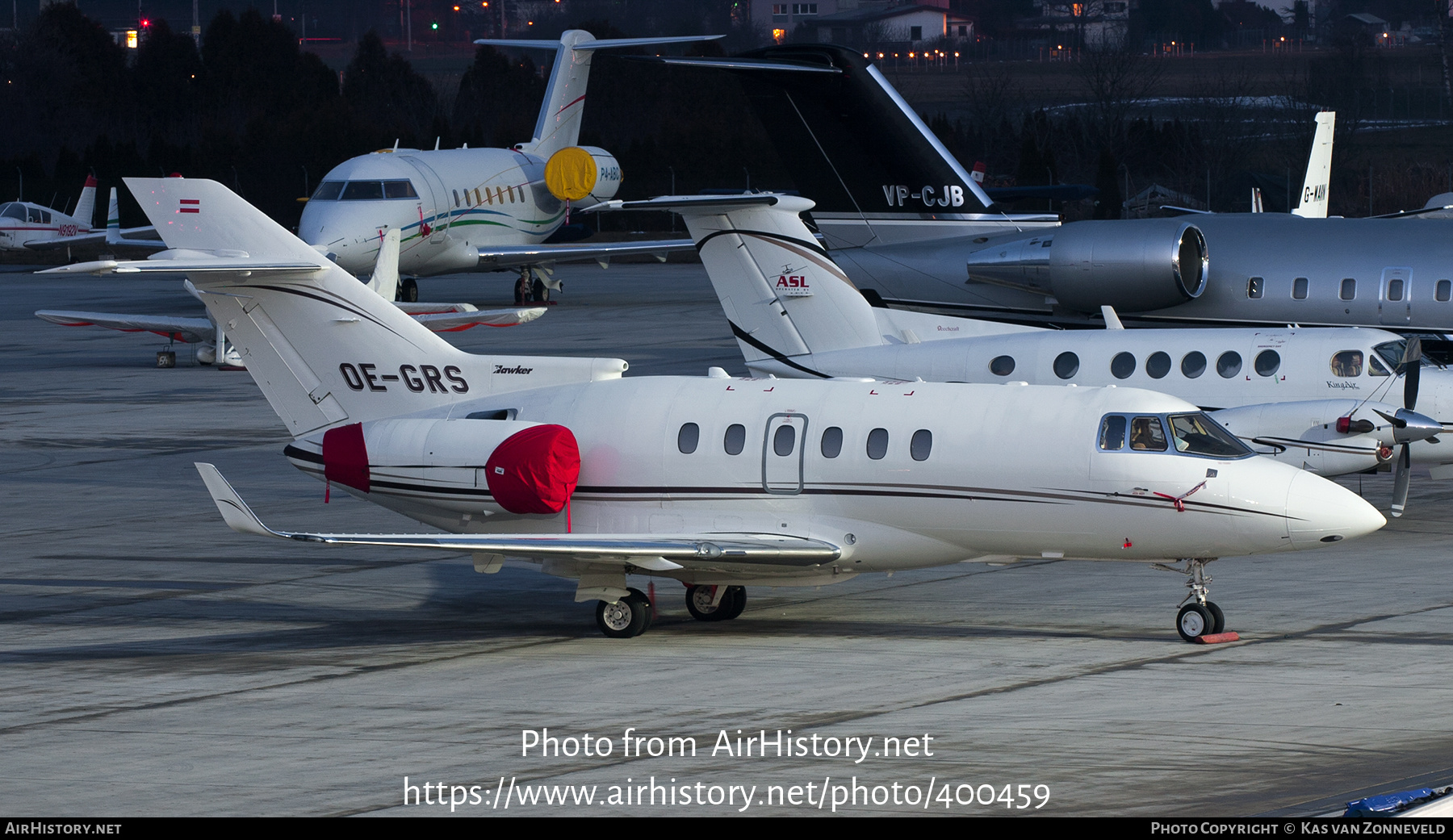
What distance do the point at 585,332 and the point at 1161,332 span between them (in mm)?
25670

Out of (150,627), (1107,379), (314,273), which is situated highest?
(314,273)

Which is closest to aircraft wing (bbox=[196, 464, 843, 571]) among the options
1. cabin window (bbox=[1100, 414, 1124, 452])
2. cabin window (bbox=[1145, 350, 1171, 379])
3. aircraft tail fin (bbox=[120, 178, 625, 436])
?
aircraft tail fin (bbox=[120, 178, 625, 436])

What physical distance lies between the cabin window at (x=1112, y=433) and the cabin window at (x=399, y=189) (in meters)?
37.2

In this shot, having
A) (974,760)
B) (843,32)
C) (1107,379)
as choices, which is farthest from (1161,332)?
(843,32)

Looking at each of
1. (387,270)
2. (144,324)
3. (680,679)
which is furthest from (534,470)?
(144,324)

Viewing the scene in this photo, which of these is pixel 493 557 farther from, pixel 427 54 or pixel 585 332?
pixel 427 54

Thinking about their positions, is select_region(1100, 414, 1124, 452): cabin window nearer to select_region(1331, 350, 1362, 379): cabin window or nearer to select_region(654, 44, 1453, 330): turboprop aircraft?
select_region(1331, 350, 1362, 379): cabin window

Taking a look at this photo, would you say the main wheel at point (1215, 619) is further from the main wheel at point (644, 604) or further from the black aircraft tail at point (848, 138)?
the black aircraft tail at point (848, 138)

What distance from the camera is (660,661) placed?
15938 mm

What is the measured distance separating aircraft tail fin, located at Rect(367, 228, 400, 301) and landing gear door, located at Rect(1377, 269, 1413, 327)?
18.8 meters

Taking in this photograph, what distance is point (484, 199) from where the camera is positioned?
53625mm

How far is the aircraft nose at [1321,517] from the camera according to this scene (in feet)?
51.4

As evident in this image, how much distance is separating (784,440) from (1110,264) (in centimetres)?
1225

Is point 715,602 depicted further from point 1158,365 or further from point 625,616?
point 1158,365
